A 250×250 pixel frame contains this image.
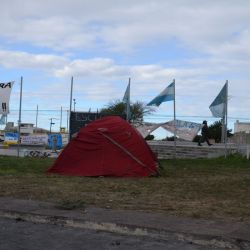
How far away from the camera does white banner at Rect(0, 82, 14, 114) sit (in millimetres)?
22206

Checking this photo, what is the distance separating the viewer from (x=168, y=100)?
86.1 feet

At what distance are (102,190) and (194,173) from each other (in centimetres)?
594

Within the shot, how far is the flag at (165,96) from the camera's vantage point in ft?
85.9

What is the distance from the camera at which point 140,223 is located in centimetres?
Answer: 834

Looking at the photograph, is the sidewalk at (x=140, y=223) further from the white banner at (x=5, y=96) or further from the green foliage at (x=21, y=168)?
the white banner at (x=5, y=96)

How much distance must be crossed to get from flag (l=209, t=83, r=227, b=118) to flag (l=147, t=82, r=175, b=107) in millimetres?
2070

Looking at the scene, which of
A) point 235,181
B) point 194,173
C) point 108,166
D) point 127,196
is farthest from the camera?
point 194,173

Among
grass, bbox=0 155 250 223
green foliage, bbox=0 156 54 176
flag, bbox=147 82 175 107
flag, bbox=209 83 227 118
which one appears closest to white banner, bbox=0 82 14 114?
green foliage, bbox=0 156 54 176

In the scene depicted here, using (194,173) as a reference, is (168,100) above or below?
above

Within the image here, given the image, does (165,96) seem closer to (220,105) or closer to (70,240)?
(220,105)

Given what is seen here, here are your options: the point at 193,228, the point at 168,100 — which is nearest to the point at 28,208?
the point at 193,228

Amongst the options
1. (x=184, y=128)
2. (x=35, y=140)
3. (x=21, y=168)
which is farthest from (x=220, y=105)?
(x=35, y=140)

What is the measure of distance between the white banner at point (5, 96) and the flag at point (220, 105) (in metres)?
9.91

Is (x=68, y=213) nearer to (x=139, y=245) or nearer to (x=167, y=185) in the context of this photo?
(x=139, y=245)
